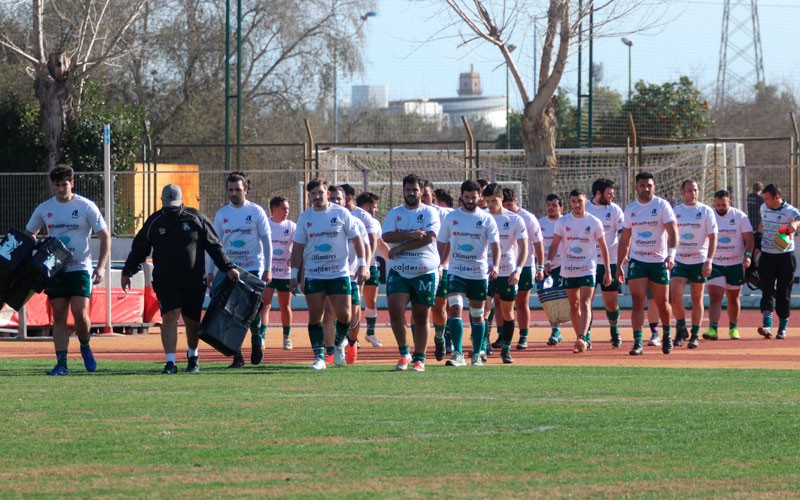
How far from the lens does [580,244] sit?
16.3 metres

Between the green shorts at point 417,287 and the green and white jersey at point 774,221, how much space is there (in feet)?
23.6

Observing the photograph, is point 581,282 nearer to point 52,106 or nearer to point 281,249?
point 281,249

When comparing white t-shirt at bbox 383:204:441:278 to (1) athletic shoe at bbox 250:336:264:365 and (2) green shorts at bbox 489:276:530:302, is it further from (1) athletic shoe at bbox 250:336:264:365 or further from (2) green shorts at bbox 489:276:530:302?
(1) athletic shoe at bbox 250:336:264:365

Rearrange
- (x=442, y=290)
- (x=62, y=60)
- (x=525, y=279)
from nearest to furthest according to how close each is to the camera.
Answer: (x=442, y=290)
(x=525, y=279)
(x=62, y=60)

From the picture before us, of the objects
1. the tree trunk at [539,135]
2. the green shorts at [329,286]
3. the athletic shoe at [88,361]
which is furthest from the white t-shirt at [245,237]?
the tree trunk at [539,135]

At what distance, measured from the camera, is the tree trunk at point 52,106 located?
103ft

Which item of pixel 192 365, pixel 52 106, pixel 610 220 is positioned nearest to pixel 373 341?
pixel 610 220

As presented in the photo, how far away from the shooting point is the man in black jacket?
1280 cm

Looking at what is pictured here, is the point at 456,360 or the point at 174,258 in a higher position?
the point at 174,258

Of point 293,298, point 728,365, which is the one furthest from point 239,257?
point 293,298

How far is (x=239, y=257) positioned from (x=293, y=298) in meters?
13.0

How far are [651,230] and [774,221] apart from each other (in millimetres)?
3384

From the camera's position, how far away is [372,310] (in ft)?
58.5

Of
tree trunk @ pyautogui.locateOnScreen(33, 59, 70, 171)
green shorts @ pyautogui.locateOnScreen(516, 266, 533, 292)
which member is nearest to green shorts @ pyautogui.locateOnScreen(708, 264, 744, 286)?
green shorts @ pyautogui.locateOnScreen(516, 266, 533, 292)
